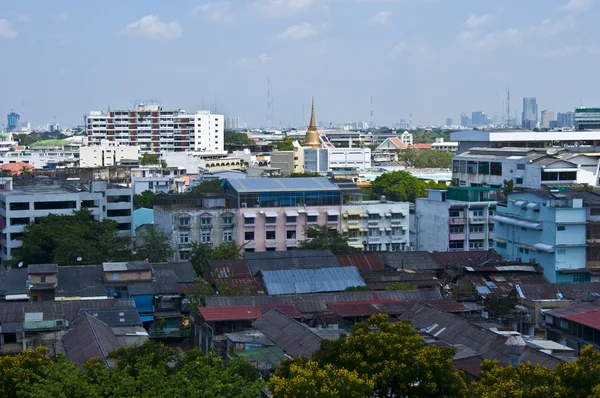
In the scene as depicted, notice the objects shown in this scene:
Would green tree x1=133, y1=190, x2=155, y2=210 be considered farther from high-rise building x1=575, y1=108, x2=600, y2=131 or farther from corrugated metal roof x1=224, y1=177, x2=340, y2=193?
high-rise building x1=575, y1=108, x2=600, y2=131

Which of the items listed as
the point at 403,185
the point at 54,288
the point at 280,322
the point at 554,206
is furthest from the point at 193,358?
the point at 403,185

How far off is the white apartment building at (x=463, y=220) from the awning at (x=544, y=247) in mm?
5337

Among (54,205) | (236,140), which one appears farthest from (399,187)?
(236,140)

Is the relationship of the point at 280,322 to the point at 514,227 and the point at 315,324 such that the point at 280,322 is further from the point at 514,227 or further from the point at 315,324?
the point at 514,227

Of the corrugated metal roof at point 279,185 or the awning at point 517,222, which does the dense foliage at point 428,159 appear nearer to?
the corrugated metal roof at point 279,185

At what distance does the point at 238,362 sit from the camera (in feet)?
48.3

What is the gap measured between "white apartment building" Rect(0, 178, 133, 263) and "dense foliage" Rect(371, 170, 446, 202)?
1348 cm

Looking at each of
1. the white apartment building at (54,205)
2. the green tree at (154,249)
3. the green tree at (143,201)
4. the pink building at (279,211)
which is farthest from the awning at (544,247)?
the green tree at (143,201)

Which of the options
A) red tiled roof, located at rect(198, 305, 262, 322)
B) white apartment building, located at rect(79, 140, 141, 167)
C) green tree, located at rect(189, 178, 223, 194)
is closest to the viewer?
red tiled roof, located at rect(198, 305, 262, 322)

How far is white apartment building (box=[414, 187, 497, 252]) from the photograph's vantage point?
33.3 metres

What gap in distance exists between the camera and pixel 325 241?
30.4 m

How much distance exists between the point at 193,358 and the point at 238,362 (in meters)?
0.90

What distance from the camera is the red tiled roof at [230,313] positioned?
20.8 m

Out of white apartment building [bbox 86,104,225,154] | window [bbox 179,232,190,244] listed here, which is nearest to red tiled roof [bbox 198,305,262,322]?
window [bbox 179,232,190,244]
